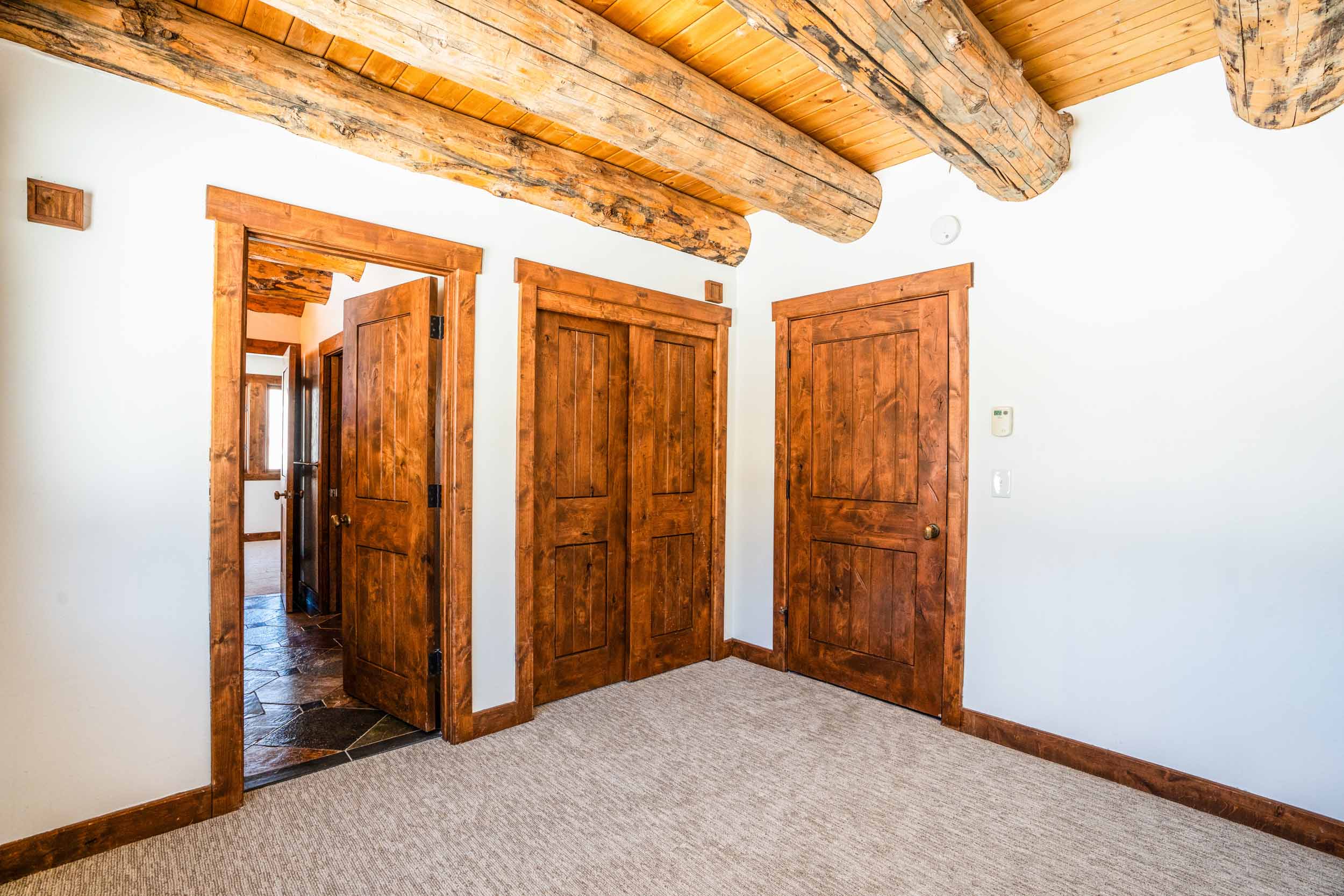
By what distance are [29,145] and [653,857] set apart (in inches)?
121

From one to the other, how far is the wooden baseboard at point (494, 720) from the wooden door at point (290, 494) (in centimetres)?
326

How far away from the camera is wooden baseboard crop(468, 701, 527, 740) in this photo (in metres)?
3.05

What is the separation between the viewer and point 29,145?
204 centimetres

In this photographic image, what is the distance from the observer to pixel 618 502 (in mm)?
3803

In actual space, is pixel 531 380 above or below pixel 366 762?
above

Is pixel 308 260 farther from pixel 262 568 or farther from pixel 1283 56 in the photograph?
pixel 1283 56

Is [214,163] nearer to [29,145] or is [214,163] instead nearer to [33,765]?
[29,145]

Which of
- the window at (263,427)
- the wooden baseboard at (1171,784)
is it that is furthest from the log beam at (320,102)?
the window at (263,427)

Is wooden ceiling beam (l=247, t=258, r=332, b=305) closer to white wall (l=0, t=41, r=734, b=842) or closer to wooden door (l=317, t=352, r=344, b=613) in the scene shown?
wooden door (l=317, t=352, r=344, b=613)

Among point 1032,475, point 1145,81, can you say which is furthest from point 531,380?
point 1145,81

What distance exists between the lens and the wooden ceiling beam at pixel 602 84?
189 cm

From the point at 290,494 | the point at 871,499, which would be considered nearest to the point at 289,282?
the point at 290,494

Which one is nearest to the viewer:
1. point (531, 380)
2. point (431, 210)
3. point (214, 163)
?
point (214, 163)

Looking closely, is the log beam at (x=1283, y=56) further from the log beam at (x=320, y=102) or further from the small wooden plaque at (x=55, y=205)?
the small wooden plaque at (x=55, y=205)
